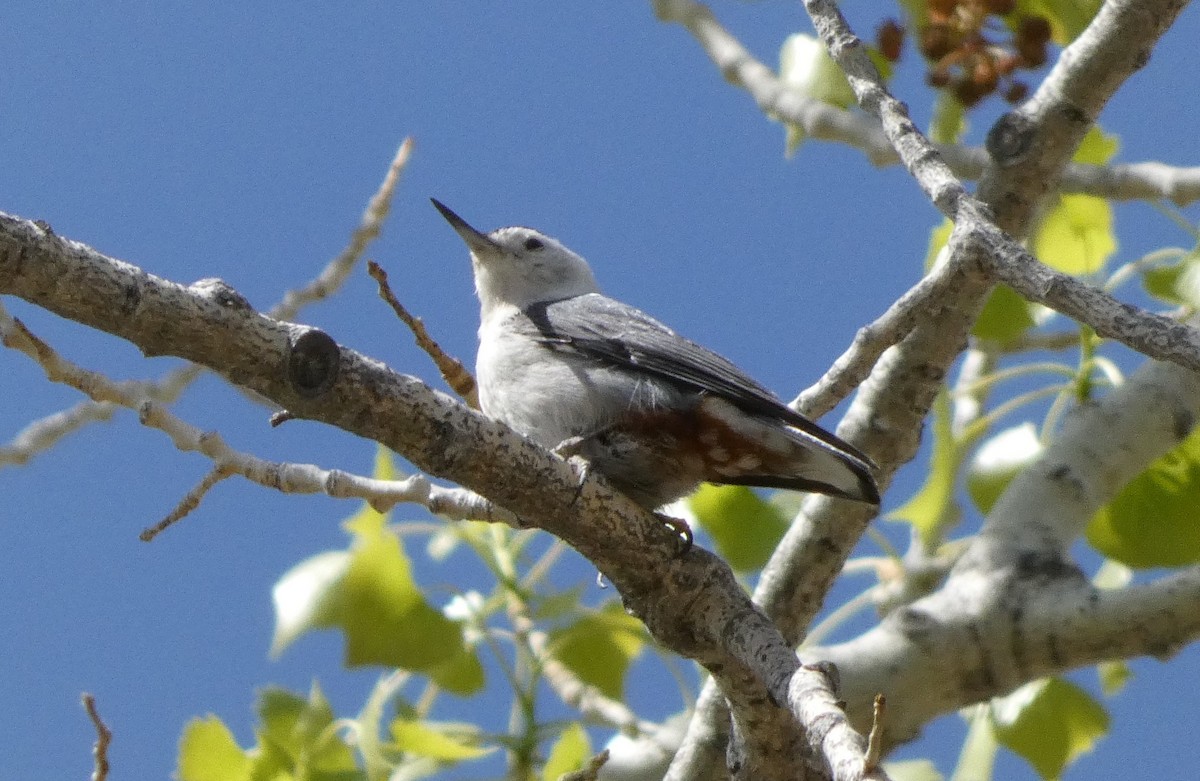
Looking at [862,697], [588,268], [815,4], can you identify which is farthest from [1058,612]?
[588,268]

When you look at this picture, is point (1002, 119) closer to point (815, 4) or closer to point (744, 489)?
point (815, 4)

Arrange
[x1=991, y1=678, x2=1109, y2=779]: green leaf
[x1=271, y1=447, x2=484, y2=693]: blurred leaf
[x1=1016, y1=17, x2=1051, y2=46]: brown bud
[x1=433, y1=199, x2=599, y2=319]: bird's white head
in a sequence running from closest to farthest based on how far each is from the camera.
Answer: [x1=271, y1=447, x2=484, y2=693]: blurred leaf, [x1=991, y1=678, x2=1109, y2=779]: green leaf, [x1=1016, y1=17, x2=1051, y2=46]: brown bud, [x1=433, y1=199, x2=599, y2=319]: bird's white head

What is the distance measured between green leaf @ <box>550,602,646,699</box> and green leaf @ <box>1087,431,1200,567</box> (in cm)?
144

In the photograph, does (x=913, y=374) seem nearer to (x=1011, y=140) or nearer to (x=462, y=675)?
(x=1011, y=140)

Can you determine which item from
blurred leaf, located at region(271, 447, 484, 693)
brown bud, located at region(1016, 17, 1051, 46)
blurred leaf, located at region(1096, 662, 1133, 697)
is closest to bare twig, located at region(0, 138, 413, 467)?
blurred leaf, located at region(271, 447, 484, 693)

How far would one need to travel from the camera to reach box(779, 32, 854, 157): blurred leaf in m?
4.70

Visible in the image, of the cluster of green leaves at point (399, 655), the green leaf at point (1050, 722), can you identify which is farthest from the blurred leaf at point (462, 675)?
the green leaf at point (1050, 722)

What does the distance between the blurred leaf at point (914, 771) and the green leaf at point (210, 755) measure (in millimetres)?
1744

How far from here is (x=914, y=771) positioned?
390cm

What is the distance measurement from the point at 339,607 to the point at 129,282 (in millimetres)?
1586

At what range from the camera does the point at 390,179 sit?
4352 millimetres

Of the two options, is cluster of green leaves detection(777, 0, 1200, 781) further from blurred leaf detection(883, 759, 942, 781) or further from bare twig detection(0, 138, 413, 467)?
bare twig detection(0, 138, 413, 467)

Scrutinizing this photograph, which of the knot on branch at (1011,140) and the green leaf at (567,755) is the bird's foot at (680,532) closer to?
the green leaf at (567,755)

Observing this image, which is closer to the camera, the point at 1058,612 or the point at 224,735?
the point at 224,735
